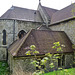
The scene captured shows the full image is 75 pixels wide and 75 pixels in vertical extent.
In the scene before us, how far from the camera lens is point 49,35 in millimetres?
10562

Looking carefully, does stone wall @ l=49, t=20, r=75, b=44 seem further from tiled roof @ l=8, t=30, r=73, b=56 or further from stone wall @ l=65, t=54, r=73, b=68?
stone wall @ l=65, t=54, r=73, b=68

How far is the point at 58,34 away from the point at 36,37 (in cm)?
353

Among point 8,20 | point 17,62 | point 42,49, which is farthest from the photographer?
point 8,20

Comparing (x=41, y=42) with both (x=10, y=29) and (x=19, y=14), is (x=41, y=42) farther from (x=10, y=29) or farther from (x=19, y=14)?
(x=19, y=14)

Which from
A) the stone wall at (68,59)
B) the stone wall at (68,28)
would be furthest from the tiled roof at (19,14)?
the stone wall at (68,59)

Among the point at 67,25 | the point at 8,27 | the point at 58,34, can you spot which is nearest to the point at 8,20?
the point at 8,27

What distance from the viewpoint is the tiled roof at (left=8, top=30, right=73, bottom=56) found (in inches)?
307

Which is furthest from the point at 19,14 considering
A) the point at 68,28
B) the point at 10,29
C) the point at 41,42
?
the point at 68,28

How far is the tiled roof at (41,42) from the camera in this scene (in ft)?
25.6

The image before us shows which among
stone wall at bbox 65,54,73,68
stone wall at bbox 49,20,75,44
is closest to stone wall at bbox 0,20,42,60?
stone wall at bbox 49,20,75,44

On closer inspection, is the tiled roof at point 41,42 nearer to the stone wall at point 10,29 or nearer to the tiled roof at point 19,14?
the stone wall at point 10,29

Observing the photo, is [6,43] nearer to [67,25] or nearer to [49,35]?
[49,35]

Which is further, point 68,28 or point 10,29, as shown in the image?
point 10,29

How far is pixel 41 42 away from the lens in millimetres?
9070
